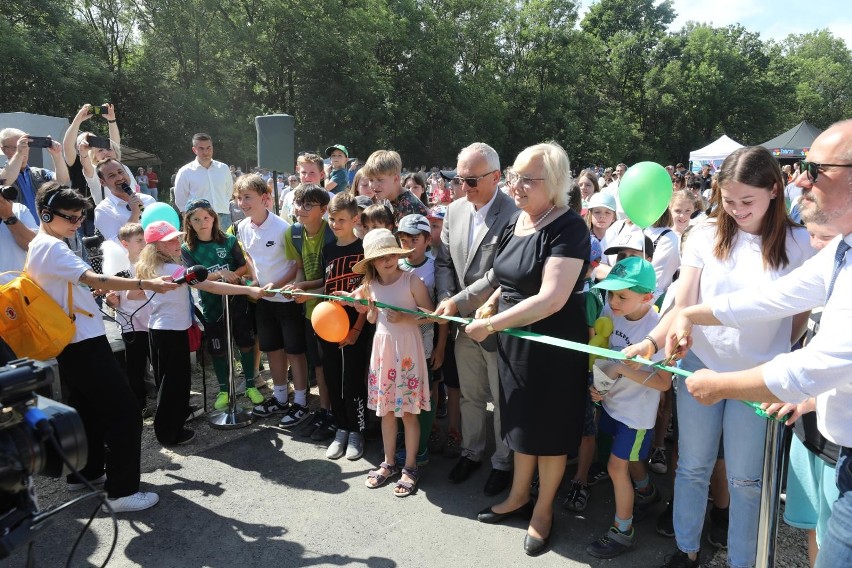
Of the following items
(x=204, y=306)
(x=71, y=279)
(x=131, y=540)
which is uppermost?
(x=71, y=279)

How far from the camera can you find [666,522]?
10.9ft

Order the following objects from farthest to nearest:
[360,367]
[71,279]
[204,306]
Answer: [204,306]
[360,367]
[71,279]

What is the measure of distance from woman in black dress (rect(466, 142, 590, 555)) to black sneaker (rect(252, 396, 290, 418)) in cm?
261

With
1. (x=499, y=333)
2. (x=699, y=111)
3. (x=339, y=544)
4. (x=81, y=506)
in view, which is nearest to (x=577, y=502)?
(x=499, y=333)

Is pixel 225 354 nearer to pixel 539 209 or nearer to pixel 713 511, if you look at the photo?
pixel 539 209

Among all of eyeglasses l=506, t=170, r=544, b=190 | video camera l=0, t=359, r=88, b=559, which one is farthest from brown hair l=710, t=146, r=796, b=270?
video camera l=0, t=359, r=88, b=559

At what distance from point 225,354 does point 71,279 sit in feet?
6.82

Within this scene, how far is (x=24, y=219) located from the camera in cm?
438

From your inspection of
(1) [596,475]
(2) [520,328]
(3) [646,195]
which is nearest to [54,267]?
(2) [520,328]

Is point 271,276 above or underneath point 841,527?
above

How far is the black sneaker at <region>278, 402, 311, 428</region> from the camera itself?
16.1ft

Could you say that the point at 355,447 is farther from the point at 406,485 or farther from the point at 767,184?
the point at 767,184

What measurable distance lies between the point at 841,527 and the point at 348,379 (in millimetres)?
3200

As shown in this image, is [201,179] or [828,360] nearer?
[828,360]
